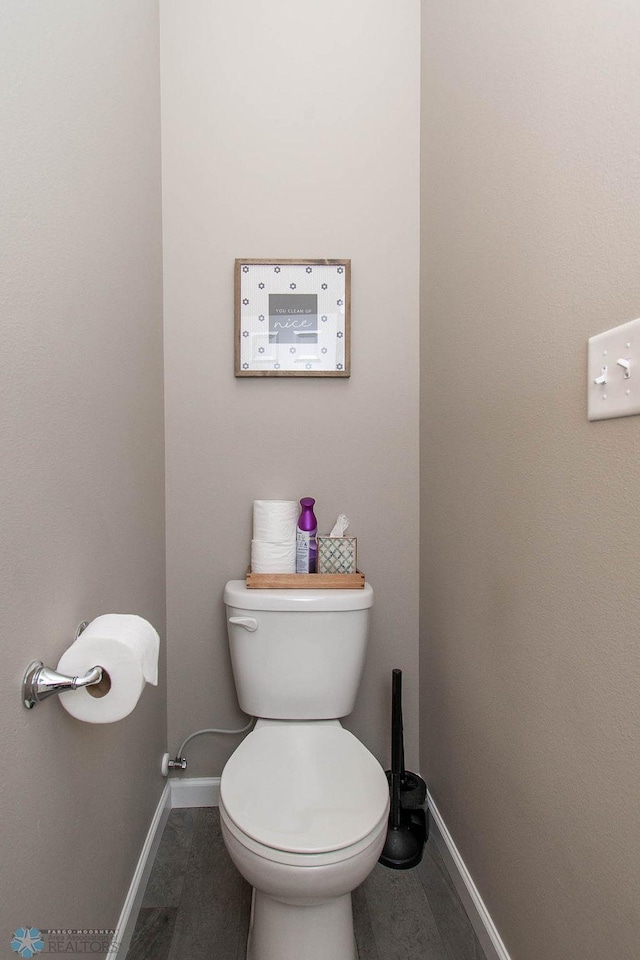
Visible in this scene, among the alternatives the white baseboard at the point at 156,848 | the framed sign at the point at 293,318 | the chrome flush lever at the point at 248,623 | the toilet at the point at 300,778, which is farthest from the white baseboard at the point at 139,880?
the framed sign at the point at 293,318

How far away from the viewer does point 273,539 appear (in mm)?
1530

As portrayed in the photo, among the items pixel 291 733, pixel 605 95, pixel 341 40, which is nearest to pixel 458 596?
pixel 291 733

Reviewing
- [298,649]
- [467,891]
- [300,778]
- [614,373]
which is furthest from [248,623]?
[614,373]

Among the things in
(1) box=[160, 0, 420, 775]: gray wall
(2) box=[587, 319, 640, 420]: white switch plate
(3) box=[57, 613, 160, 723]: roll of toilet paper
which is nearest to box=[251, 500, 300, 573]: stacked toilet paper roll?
(1) box=[160, 0, 420, 775]: gray wall

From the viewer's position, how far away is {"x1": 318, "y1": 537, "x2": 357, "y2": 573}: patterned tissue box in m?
1.53

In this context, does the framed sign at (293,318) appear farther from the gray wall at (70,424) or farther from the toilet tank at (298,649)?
the toilet tank at (298,649)

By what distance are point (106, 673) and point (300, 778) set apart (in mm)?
558

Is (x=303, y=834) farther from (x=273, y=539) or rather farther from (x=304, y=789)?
(x=273, y=539)

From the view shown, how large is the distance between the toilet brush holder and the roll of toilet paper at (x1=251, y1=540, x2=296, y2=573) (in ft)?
1.41

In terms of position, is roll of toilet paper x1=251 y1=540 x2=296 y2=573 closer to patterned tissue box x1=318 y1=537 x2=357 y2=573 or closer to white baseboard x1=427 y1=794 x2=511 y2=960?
patterned tissue box x1=318 y1=537 x2=357 y2=573

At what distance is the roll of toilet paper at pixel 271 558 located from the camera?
1.52 metres

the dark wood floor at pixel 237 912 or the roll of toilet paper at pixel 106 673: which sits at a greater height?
the roll of toilet paper at pixel 106 673

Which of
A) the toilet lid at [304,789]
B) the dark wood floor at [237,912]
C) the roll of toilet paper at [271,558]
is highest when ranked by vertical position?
the roll of toilet paper at [271,558]

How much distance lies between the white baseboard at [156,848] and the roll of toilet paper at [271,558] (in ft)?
2.34
